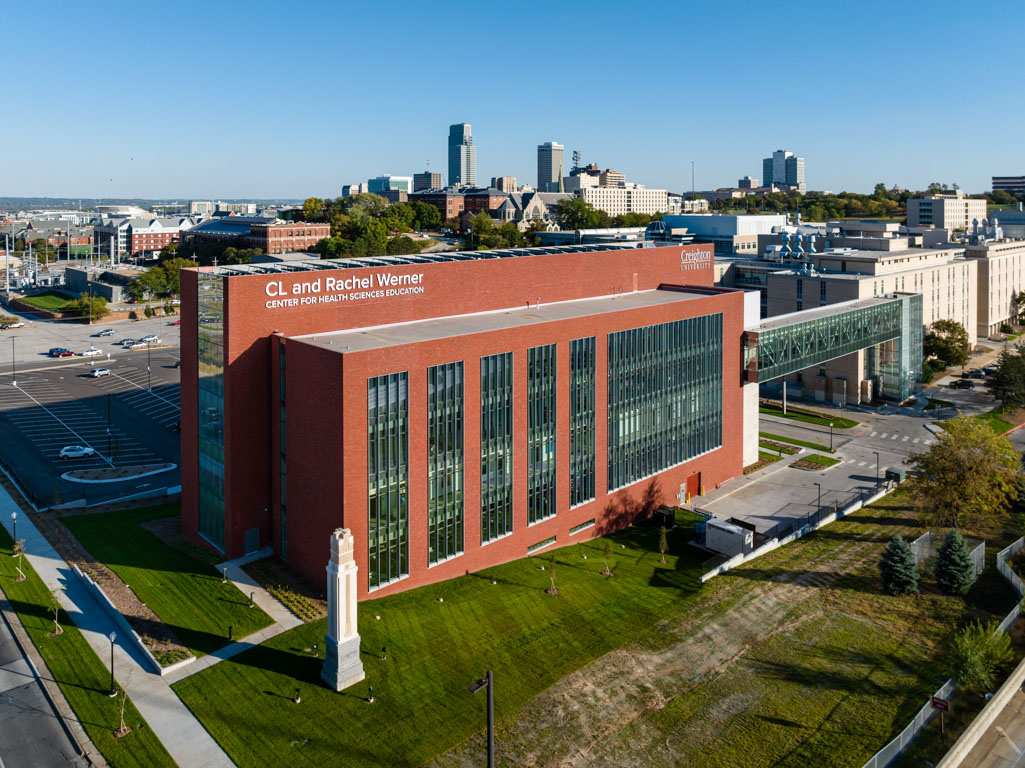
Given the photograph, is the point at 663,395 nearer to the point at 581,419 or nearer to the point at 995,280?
the point at 581,419

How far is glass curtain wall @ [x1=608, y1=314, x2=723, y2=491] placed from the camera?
5394 cm

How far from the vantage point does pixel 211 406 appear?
45844 millimetres

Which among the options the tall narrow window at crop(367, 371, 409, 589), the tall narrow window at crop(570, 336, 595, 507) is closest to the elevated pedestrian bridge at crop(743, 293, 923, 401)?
the tall narrow window at crop(570, 336, 595, 507)

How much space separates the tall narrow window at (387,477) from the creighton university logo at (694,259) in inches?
1432

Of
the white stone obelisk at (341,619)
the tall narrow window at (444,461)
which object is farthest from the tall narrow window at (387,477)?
the white stone obelisk at (341,619)

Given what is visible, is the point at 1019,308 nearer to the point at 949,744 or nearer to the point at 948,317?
the point at 948,317

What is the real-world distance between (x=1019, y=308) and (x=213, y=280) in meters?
137

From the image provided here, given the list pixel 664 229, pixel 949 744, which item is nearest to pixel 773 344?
pixel 949 744

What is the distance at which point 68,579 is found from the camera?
4397 cm

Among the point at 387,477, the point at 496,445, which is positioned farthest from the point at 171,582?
the point at 496,445

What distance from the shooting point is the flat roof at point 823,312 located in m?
70.8

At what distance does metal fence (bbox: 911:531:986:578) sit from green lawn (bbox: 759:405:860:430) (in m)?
28.0

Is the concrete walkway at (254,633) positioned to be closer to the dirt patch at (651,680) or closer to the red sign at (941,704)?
the dirt patch at (651,680)

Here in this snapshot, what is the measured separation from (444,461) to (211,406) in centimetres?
1432
